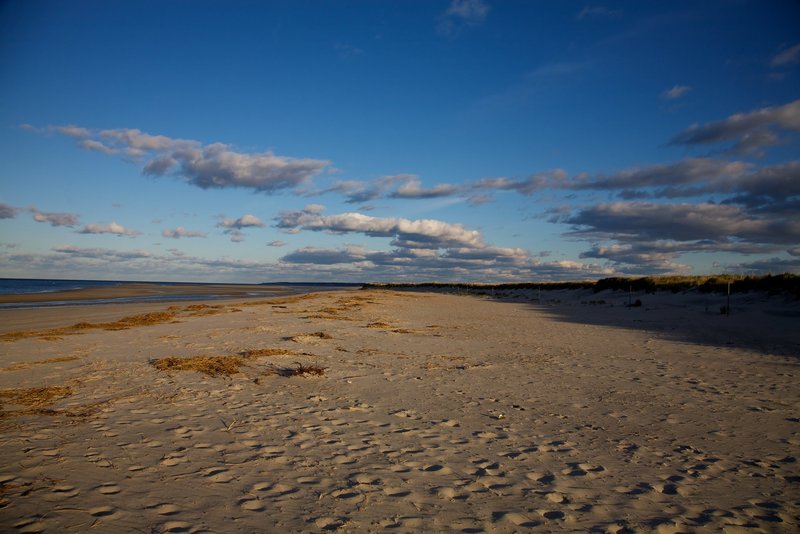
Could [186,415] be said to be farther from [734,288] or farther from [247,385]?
[734,288]

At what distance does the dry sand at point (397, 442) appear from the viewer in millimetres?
3863

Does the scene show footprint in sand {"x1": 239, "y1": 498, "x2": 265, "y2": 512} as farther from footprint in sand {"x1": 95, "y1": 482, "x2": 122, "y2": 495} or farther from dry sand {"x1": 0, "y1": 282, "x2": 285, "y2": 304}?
dry sand {"x1": 0, "y1": 282, "x2": 285, "y2": 304}

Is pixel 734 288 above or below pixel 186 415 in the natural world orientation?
above

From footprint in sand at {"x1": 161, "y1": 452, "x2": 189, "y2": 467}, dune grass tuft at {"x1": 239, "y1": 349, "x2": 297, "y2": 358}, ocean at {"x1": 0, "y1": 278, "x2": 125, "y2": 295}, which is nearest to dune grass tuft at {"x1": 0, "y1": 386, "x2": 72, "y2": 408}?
footprint in sand at {"x1": 161, "y1": 452, "x2": 189, "y2": 467}

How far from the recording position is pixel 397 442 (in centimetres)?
557

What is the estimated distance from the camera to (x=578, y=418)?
21.8 ft

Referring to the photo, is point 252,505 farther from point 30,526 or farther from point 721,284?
point 721,284

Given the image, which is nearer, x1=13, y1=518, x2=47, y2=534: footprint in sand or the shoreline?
x1=13, y1=518, x2=47, y2=534: footprint in sand

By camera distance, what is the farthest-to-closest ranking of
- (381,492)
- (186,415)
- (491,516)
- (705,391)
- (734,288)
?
(734,288) < (705,391) < (186,415) < (381,492) < (491,516)

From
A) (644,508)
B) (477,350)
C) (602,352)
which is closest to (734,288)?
(602,352)

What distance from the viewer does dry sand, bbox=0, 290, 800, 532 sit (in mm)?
3863

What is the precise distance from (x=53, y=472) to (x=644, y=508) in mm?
5784

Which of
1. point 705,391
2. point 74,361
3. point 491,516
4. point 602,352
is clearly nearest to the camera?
point 491,516

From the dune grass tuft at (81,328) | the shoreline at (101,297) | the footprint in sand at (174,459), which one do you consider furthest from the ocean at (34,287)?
the footprint in sand at (174,459)
